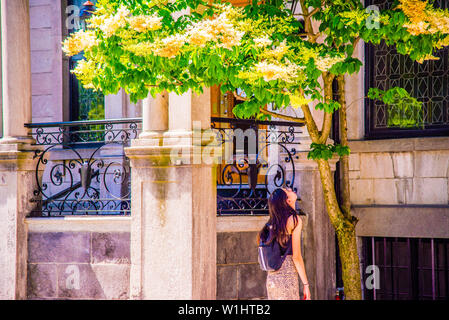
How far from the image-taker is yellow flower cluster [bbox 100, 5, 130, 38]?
22.5ft

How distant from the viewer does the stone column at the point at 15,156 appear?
384 inches

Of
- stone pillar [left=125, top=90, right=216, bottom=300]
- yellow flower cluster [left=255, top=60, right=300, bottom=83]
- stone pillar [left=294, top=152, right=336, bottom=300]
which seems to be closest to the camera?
yellow flower cluster [left=255, top=60, right=300, bottom=83]

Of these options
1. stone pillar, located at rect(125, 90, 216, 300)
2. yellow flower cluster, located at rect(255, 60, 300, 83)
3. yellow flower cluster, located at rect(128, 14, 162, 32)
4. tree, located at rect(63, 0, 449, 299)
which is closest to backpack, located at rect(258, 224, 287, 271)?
stone pillar, located at rect(125, 90, 216, 300)

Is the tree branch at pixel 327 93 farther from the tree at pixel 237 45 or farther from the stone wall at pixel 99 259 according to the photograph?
the stone wall at pixel 99 259

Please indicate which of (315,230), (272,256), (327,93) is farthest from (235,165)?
(272,256)

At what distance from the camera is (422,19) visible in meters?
6.76

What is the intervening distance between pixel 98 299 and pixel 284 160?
11.6 ft

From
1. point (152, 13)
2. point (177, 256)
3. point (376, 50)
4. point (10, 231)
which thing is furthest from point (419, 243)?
point (10, 231)

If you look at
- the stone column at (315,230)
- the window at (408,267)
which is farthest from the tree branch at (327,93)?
the window at (408,267)

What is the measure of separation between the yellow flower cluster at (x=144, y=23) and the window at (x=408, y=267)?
17.7 ft

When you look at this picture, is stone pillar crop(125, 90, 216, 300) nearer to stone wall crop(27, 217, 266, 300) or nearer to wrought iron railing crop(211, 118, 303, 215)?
stone wall crop(27, 217, 266, 300)

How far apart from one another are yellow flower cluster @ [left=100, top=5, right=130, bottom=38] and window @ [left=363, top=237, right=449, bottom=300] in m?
5.63

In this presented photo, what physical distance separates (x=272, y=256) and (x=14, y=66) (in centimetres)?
537

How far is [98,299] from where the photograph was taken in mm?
9289
